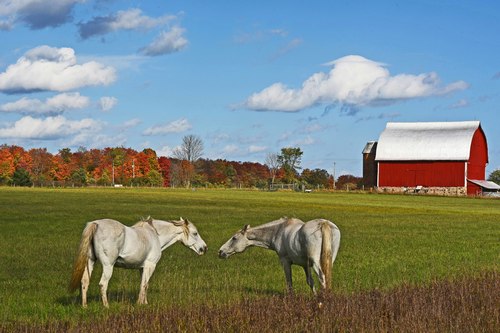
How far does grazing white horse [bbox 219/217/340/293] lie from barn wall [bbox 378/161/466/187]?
9886 centimetres

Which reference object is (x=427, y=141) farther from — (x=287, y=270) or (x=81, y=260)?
(x=81, y=260)

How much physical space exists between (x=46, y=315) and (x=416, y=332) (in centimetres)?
651

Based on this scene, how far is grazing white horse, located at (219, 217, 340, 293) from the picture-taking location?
13.7 m

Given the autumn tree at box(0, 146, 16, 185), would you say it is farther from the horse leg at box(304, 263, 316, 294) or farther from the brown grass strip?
the brown grass strip

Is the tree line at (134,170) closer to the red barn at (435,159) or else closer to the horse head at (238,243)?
the red barn at (435,159)

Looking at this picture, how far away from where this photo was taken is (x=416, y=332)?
383 inches

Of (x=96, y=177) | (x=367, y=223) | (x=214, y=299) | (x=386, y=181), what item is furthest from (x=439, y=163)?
(x=214, y=299)

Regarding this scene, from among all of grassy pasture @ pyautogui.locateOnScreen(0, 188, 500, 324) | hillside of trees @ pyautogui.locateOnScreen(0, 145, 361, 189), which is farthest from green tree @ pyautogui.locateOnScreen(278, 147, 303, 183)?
grassy pasture @ pyautogui.locateOnScreen(0, 188, 500, 324)

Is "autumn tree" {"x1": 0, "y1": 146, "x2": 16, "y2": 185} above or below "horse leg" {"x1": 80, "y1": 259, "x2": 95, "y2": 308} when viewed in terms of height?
above

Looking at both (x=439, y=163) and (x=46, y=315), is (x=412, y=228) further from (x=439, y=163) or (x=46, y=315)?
(x=439, y=163)

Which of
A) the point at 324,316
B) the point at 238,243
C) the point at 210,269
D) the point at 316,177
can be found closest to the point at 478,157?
the point at 316,177

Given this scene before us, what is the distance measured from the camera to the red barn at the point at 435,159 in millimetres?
109438

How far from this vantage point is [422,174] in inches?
4432

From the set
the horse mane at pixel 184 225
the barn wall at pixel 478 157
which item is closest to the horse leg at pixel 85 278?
the horse mane at pixel 184 225
